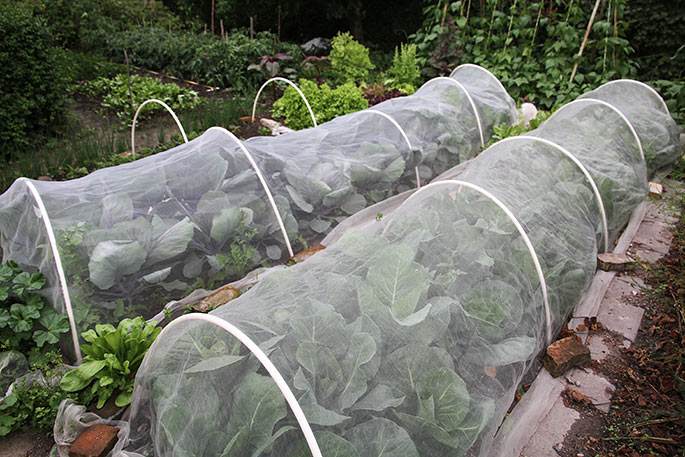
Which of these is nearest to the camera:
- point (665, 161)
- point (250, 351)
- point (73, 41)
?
point (250, 351)

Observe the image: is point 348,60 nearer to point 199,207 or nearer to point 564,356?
point 199,207

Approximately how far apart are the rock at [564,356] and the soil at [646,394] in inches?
5.6

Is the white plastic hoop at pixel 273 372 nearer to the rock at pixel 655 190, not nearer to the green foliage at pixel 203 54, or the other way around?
the rock at pixel 655 190

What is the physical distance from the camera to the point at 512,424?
2125 mm

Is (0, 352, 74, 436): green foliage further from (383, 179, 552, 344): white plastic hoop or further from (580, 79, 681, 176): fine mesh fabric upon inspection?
(580, 79, 681, 176): fine mesh fabric

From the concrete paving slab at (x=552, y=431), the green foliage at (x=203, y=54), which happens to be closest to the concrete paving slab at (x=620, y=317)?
the concrete paving slab at (x=552, y=431)

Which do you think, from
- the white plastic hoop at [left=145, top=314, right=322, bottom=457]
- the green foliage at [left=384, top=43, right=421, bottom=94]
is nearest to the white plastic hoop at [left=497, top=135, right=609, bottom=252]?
the white plastic hoop at [left=145, top=314, right=322, bottom=457]

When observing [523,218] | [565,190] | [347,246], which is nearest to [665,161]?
[565,190]

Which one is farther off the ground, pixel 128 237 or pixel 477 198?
pixel 477 198

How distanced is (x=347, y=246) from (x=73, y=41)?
11.1 m

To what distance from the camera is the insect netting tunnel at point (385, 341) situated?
1.49 m

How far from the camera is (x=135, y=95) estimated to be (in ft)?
20.8

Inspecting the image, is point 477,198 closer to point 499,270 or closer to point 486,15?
point 499,270

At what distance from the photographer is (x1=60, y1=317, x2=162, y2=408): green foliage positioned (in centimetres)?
210
